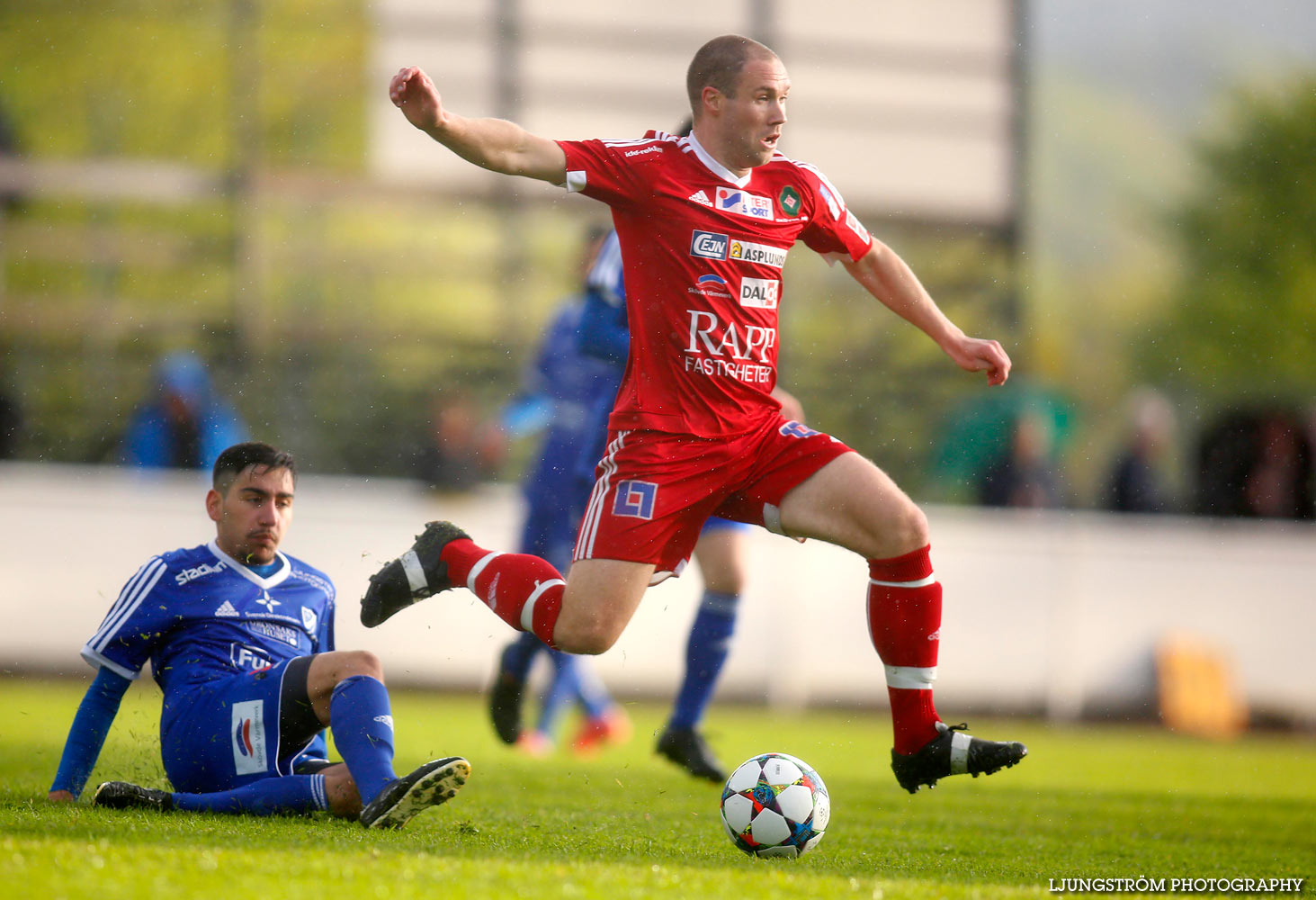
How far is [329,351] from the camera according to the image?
1441cm

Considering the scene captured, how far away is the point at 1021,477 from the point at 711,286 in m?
7.06

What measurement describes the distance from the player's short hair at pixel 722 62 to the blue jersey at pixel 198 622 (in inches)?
75.4

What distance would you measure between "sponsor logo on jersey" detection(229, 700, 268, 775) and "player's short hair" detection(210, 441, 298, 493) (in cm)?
67

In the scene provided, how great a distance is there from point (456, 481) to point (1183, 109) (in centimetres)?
2953

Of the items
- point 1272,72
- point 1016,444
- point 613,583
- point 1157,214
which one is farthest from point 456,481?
point 1272,72

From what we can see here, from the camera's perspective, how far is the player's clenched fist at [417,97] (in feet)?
12.1

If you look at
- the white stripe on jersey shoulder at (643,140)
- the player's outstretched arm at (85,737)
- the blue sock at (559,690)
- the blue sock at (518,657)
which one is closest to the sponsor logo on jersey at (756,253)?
the white stripe on jersey shoulder at (643,140)

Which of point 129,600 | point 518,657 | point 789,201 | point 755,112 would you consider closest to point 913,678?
point 789,201

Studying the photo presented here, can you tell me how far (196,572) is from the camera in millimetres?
4012

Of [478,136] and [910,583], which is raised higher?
[478,136]

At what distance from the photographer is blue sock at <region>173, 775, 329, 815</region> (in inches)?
150

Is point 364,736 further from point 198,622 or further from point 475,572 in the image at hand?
point 475,572

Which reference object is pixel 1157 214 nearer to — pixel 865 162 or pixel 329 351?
pixel 865 162

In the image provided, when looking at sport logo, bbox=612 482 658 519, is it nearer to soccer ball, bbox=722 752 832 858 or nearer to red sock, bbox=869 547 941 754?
red sock, bbox=869 547 941 754
